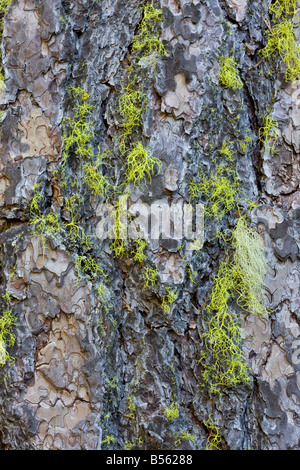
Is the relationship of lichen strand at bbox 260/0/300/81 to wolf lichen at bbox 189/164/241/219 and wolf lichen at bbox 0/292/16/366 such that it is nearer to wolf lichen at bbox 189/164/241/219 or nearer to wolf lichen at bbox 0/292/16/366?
wolf lichen at bbox 189/164/241/219

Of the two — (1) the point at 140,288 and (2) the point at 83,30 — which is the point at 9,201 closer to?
(1) the point at 140,288

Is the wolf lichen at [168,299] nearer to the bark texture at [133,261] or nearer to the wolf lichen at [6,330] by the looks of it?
the bark texture at [133,261]

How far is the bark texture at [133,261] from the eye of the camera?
1.36m

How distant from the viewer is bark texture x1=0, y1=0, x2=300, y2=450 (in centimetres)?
136

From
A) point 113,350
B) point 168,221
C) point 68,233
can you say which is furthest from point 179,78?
point 113,350

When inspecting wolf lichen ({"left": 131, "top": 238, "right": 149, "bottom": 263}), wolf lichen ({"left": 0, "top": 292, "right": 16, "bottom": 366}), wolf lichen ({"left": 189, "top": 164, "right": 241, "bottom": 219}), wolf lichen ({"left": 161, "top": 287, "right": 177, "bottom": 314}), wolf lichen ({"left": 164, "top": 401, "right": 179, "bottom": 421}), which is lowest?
wolf lichen ({"left": 164, "top": 401, "right": 179, "bottom": 421})

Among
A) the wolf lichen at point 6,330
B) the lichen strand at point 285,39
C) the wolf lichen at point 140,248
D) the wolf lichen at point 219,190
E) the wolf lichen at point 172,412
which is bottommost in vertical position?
the wolf lichen at point 172,412

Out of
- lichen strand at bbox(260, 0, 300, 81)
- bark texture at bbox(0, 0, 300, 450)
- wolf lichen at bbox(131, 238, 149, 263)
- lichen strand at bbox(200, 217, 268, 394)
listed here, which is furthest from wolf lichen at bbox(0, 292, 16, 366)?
lichen strand at bbox(260, 0, 300, 81)

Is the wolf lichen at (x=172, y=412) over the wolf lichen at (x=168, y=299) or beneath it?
beneath

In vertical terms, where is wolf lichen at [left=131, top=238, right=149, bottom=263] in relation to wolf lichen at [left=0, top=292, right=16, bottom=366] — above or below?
above

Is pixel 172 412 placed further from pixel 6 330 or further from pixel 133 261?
pixel 6 330

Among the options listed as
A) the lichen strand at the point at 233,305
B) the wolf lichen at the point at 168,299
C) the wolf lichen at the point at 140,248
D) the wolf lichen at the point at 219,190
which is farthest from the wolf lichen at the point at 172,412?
the wolf lichen at the point at 219,190

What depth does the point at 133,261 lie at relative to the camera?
1.38 meters

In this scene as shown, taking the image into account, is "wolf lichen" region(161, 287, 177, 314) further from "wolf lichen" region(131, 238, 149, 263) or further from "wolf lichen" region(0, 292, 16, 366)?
"wolf lichen" region(0, 292, 16, 366)
